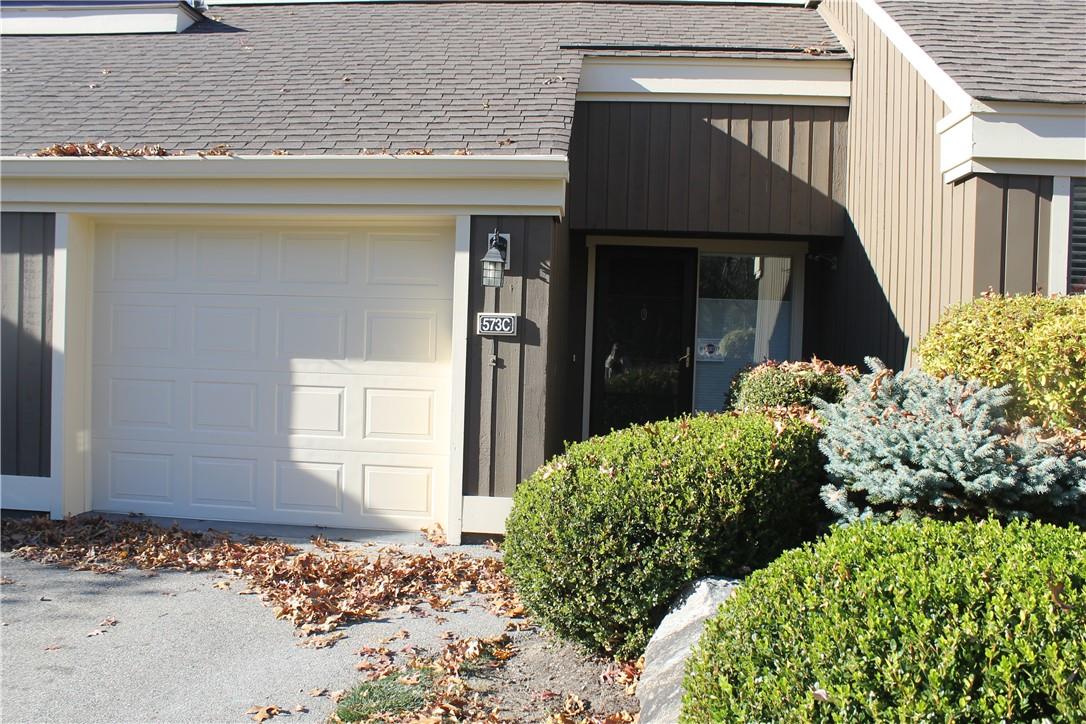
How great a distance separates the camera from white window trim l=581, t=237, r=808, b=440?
8.97m

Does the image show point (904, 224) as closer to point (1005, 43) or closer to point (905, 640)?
point (1005, 43)

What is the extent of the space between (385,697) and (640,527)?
1338mm

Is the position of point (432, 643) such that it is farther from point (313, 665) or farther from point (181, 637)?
point (181, 637)

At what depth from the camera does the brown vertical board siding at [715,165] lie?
26.8 ft

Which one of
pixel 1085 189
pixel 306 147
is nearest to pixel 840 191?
pixel 1085 189

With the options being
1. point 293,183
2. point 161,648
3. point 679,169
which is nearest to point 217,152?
point 293,183

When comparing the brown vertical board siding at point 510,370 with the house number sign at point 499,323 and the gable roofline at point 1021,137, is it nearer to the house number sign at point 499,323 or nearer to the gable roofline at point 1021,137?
the house number sign at point 499,323

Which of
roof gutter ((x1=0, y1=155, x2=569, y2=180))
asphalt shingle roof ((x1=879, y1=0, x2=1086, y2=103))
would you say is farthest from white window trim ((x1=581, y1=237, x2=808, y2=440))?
roof gutter ((x1=0, y1=155, x2=569, y2=180))

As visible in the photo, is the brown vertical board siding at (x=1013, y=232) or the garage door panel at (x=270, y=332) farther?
the garage door panel at (x=270, y=332)

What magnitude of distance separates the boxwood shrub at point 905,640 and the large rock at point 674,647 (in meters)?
0.61

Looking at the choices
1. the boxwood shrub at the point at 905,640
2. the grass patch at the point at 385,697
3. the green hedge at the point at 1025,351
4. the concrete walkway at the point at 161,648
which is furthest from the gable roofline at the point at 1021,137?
the grass patch at the point at 385,697

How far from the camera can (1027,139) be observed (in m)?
5.41

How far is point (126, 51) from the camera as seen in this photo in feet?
29.0

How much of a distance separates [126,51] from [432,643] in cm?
755
